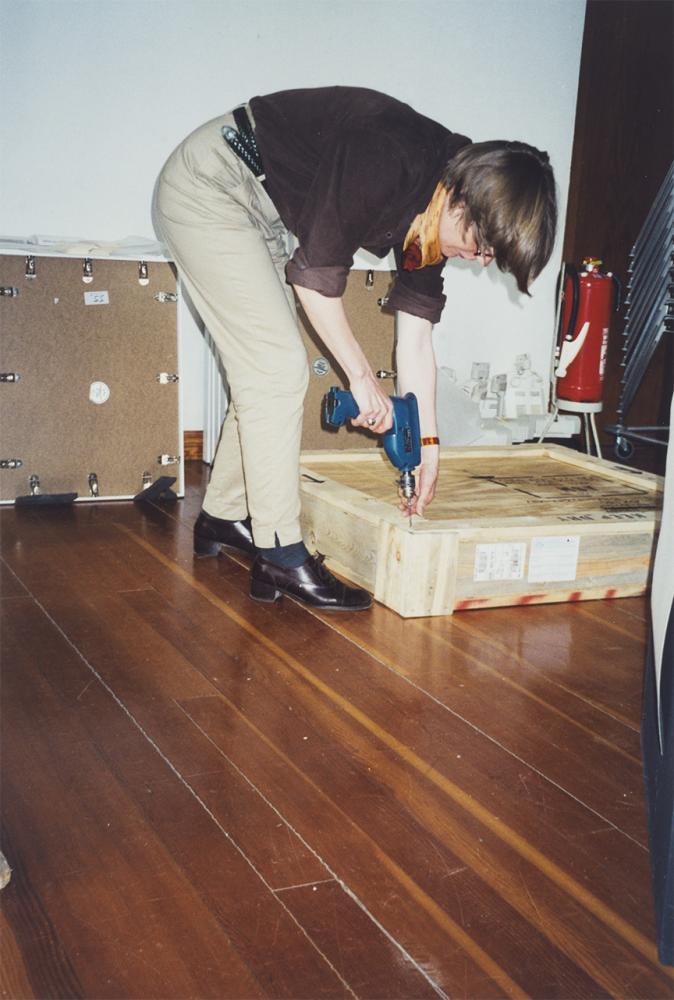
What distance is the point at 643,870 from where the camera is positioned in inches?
45.8

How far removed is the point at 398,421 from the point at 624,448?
2125mm

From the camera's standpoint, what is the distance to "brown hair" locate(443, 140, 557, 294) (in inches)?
57.7

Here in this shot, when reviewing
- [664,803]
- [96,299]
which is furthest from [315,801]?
[96,299]

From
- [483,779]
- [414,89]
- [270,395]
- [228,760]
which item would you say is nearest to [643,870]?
[483,779]

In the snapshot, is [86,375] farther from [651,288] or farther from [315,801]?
[651,288]

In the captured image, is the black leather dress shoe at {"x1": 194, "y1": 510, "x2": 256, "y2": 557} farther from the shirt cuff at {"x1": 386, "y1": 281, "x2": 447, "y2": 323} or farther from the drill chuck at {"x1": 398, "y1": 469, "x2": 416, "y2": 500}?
the shirt cuff at {"x1": 386, "y1": 281, "x2": 447, "y2": 323}

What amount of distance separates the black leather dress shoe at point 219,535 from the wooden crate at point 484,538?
0.47ft

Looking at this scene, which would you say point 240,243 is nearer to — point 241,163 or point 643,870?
point 241,163

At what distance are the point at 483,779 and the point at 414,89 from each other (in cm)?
299

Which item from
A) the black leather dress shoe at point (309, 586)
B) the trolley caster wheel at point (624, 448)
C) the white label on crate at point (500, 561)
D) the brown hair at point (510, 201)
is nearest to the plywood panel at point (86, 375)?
the black leather dress shoe at point (309, 586)

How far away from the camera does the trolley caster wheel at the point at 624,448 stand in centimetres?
373

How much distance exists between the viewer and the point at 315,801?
4.17ft

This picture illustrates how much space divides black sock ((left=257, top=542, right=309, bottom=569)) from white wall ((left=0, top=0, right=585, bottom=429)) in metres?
1.60

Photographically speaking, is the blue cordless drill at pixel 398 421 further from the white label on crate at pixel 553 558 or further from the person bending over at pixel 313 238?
the white label on crate at pixel 553 558
